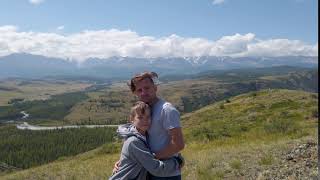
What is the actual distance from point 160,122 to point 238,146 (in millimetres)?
16044

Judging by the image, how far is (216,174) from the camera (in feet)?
45.1

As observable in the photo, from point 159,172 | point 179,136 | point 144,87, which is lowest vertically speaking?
point 159,172

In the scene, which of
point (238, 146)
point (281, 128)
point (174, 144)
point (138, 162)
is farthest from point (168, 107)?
point (281, 128)

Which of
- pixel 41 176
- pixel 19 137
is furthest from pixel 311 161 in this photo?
pixel 19 137

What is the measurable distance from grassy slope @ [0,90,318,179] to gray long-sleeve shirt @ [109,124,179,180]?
685 cm

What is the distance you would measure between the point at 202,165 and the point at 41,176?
7593 mm

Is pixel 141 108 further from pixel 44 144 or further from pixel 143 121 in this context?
pixel 44 144

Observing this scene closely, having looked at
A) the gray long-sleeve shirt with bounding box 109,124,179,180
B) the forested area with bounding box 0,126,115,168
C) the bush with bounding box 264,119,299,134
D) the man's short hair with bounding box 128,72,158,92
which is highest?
the man's short hair with bounding box 128,72,158,92

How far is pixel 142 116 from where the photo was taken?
665 centimetres

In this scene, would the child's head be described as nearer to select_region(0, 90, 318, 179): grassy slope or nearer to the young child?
the young child

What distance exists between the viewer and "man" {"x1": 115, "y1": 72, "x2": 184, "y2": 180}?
6.52 m

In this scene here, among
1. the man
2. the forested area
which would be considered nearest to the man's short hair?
the man

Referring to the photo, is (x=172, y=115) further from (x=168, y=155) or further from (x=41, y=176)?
(x=41, y=176)

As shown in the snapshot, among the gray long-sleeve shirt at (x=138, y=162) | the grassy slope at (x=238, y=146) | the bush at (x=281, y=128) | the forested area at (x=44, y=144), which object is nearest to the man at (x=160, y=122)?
the gray long-sleeve shirt at (x=138, y=162)
